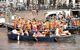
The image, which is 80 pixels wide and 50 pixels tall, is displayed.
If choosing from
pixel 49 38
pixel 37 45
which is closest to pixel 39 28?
pixel 49 38

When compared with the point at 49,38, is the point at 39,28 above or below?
above

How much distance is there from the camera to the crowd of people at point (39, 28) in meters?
64.1

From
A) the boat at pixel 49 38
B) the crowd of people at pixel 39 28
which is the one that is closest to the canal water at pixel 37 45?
the boat at pixel 49 38

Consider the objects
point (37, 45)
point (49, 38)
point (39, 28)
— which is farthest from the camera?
point (39, 28)

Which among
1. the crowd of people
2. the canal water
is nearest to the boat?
the crowd of people

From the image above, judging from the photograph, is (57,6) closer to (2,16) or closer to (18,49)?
(2,16)

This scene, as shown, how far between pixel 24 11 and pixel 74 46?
2692 centimetres

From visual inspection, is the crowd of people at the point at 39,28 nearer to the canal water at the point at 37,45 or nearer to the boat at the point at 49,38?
the boat at the point at 49,38

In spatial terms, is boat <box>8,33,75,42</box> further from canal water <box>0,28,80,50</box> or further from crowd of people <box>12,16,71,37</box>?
canal water <box>0,28,80,50</box>

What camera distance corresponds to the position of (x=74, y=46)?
198ft

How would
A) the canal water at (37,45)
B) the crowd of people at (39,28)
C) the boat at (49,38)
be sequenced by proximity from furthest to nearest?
the crowd of people at (39,28) → the boat at (49,38) → the canal water at (37,45)

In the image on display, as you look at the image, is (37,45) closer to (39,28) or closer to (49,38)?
(49,38)

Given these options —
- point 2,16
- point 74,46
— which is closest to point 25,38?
point 74,46

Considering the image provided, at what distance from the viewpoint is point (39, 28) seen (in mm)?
66875
